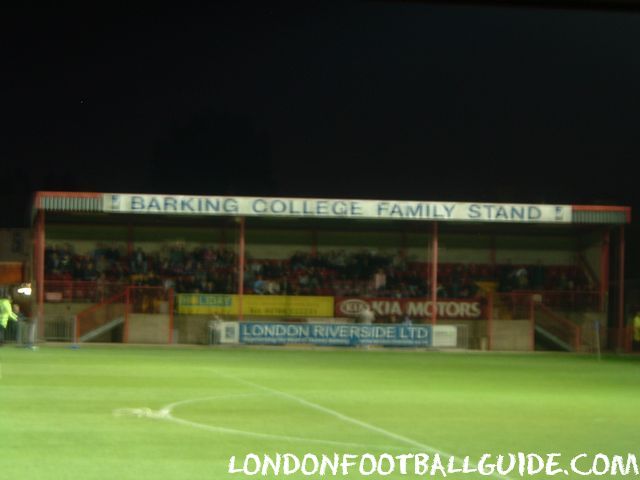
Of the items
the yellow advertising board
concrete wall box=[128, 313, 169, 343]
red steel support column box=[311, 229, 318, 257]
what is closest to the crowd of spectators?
red steel support column box=[311, 229, 318, 257]

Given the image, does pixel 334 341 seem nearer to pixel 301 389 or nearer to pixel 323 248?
pixel 323 248

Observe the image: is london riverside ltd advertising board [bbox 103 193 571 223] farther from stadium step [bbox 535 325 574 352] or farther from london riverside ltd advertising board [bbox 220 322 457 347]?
stadium step [bbox 535 325 574 352]

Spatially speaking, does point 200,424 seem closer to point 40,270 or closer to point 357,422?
point 357,422

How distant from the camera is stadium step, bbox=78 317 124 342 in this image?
126 ft

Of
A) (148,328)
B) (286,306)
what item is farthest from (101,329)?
(286,306)

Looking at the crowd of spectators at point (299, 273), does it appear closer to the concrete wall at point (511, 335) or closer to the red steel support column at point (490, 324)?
the red steel support column at point (490, 324)

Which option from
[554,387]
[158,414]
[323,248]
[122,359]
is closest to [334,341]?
[323,248]

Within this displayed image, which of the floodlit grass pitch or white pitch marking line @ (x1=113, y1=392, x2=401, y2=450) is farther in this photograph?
white pitch marking line @ (x1=113, y1=392, x2=401, y2=450)

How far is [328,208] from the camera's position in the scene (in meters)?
38.8

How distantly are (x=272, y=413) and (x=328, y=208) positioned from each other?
82.7 ft

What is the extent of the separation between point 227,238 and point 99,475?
3751 centimetres

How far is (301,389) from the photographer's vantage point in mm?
18422

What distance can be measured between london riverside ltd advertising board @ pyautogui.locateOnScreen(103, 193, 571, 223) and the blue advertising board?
14.1 feet

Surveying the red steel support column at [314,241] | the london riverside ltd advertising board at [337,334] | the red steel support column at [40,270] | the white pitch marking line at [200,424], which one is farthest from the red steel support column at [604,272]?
the white pitch marking line at [200,424]
